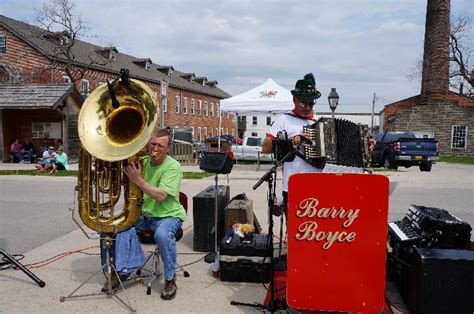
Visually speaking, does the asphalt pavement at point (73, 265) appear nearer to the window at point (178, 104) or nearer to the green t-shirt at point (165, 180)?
the green t-shirt at point (165, 180)

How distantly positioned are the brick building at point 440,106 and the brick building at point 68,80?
2012 centimetres

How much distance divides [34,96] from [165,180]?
16.5 m

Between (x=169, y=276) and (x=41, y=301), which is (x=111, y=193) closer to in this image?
(x=169, y=276)

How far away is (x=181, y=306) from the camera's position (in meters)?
3.67

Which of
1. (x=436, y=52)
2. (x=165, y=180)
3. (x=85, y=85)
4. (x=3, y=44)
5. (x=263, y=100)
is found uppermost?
(x=436, y=52)

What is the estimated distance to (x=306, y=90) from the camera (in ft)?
13.2

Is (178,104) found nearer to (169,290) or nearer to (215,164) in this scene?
(215,164)

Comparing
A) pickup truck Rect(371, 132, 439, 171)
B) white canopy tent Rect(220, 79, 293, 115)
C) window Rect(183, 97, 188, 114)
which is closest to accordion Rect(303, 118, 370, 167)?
white canopy tent Rect(220, 79, 293, 115)

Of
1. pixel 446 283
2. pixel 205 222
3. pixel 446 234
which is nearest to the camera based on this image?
pixel 446 283

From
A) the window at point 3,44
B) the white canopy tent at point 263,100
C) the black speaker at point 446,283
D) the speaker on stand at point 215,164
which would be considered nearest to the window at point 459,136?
the white canopy tent at point 263,100

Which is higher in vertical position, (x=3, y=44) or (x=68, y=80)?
(x=3, y=44)

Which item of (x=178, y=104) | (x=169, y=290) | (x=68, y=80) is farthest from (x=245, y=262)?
(x=178, y=104)

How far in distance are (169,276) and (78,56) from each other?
3382 cm

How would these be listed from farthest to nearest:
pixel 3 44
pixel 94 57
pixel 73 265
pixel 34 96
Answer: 1. pixel 94 57
2. pixel 3 44
3. pixel 34 96
4. pixel 73 265
